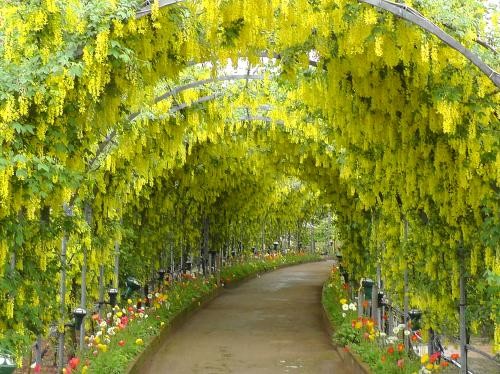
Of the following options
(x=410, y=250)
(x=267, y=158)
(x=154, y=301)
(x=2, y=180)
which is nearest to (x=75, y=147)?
(x=2, y=180)

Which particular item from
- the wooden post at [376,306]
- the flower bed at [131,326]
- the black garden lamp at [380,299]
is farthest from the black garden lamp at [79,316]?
the wooden post at [376,306]

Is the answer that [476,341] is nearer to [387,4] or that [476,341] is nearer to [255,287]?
[387,4]

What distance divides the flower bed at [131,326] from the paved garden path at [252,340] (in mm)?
301

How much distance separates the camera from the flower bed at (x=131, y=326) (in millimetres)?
6453

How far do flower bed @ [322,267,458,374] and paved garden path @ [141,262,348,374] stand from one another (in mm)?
341

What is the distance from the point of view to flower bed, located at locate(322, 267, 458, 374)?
20.1ft

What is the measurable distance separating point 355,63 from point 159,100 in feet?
8.75

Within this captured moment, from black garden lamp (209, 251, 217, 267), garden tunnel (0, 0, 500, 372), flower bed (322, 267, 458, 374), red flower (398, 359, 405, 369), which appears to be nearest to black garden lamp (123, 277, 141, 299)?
garden tunnel (0, 0, 500, 372)

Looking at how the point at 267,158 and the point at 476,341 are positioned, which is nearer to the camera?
the point at 476,341

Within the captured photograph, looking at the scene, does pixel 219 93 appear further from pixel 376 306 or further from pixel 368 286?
pixel 376 306

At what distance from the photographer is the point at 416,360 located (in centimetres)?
667

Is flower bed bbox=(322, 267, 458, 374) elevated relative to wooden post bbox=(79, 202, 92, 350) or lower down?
lower down


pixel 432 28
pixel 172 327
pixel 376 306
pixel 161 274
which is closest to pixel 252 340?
pixel 172 327

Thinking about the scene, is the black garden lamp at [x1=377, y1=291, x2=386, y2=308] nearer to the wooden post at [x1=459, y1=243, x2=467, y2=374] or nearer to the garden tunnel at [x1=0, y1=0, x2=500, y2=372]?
the garden tunnel at [x1=0, y1=0, x2=500, y2=372]
